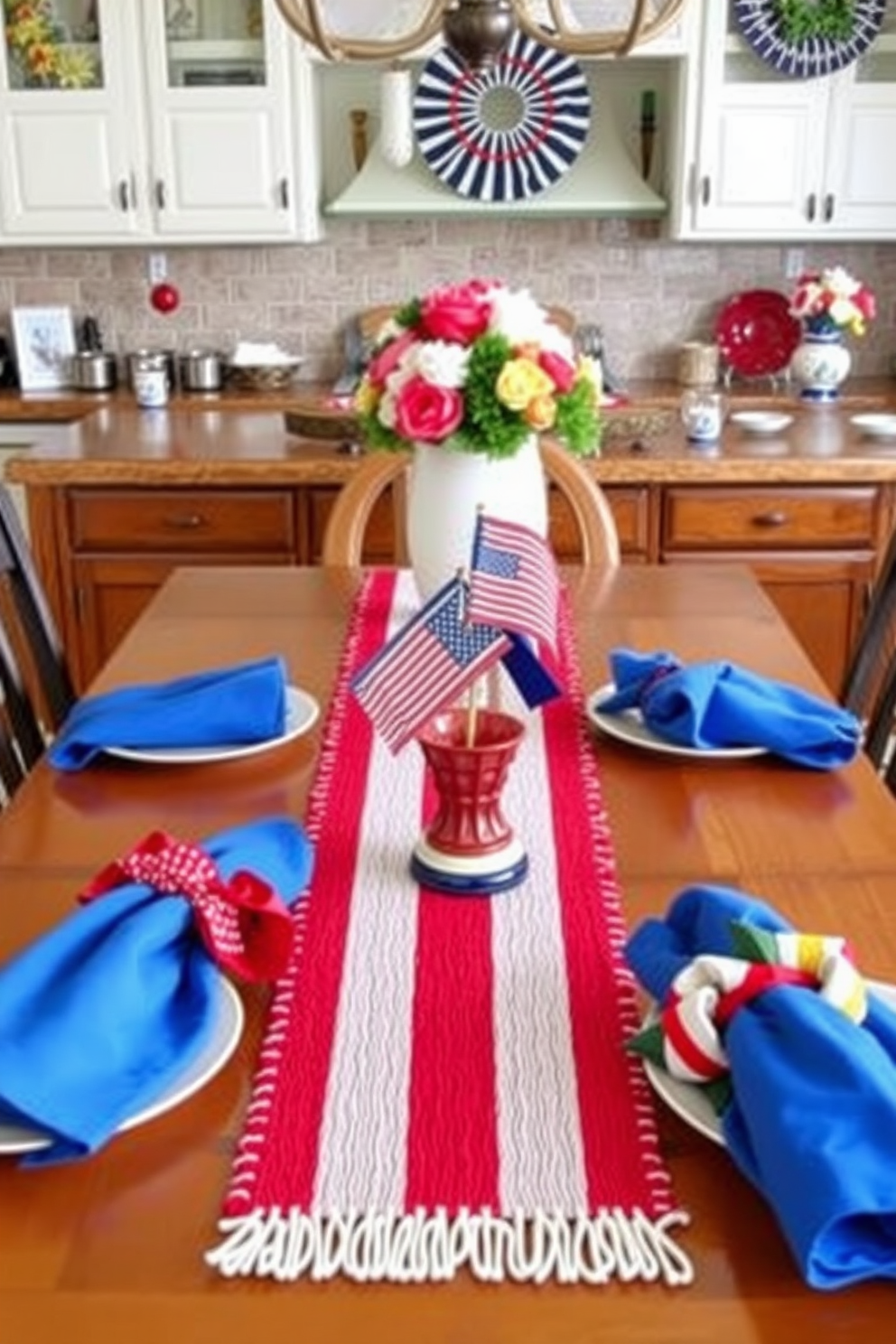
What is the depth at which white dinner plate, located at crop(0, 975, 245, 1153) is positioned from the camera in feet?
2.72

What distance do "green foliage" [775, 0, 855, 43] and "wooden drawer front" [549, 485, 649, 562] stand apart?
5.65 feet

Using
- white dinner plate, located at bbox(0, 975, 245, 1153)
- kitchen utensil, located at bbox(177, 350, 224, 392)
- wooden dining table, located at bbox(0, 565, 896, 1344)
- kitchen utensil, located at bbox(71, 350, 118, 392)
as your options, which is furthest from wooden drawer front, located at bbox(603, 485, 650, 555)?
white dinner plate, located at bbox(0, 975, 245, 1153)

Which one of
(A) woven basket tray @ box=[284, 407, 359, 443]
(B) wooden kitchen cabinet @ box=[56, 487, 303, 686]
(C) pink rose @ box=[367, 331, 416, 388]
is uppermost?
(C) pink rose @ box=[367, 331, 416, 388]

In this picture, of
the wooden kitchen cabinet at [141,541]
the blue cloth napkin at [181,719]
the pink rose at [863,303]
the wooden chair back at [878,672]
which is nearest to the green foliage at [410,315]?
the blue cloth napkin at [181,719]

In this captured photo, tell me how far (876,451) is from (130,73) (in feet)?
7.92

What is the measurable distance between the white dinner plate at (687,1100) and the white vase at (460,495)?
844mm

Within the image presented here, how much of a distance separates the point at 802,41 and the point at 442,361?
2.95 meters

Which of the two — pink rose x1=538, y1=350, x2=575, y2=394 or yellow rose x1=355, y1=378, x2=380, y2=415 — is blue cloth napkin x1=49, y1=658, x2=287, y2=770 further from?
pink rose x1=538, y1=350, x2=575, y2=394

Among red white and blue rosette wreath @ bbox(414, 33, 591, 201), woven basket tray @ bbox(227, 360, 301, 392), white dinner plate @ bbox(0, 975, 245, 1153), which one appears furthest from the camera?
woven basket tray @ bbox(227, 360, 301, 392)

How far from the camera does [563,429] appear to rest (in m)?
1.60

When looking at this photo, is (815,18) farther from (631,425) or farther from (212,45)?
(212,45)

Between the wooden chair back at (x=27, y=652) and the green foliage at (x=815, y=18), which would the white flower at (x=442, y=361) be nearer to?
the wooden chair back at (x=27, y=652)

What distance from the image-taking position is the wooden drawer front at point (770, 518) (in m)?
3.00

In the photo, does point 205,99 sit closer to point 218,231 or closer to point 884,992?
point 218,231
